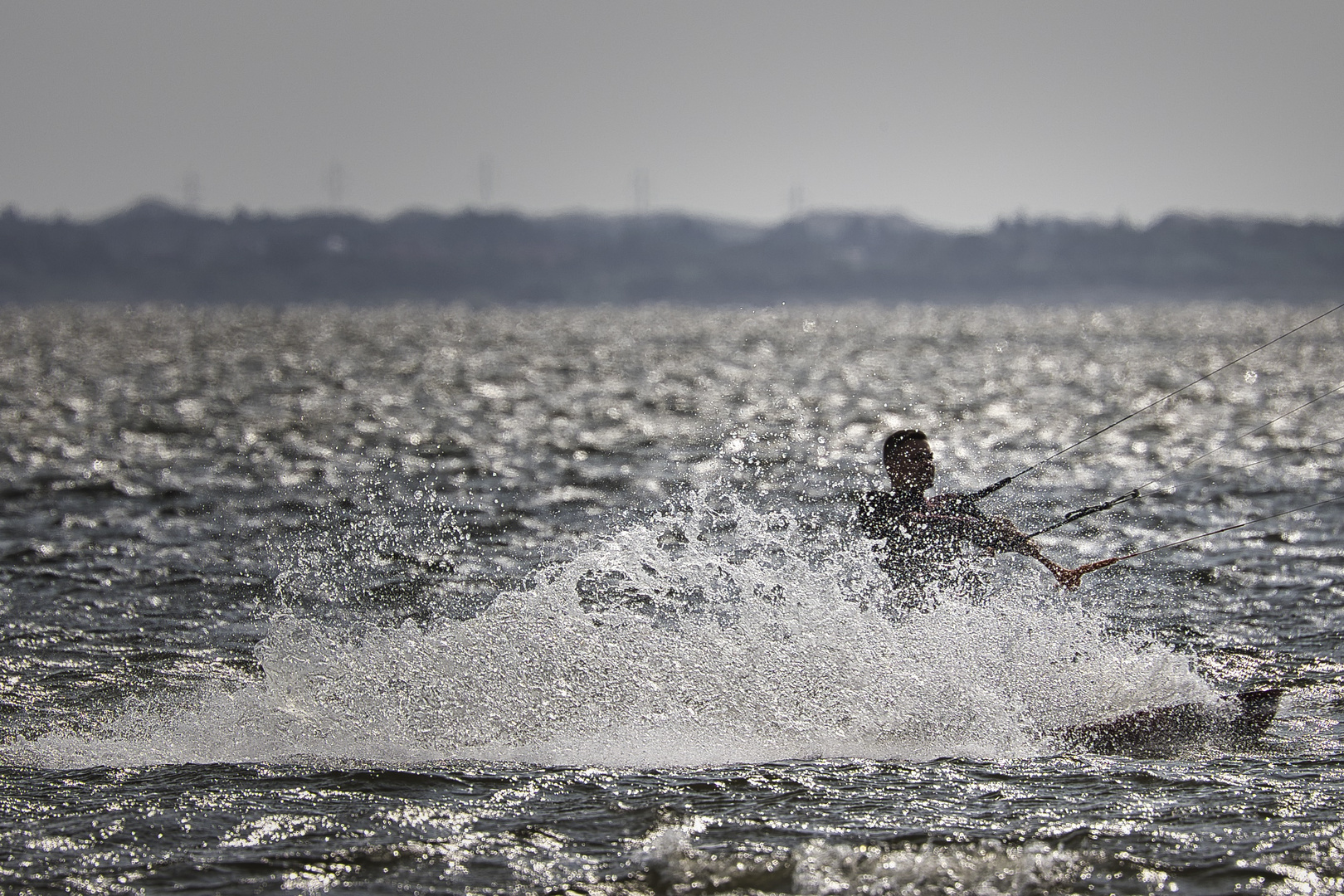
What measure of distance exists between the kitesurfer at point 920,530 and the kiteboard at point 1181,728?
151cm

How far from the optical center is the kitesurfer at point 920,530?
9.34m

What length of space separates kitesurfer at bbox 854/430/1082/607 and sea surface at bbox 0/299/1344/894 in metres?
0.20

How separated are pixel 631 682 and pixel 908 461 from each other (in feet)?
8.16

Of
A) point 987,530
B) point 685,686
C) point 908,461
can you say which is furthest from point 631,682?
point 987,530

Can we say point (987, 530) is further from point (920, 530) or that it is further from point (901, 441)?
point (901, 441)

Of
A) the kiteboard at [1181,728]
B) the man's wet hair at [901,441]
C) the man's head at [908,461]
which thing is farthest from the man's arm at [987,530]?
the kiteboard at [1181,728]

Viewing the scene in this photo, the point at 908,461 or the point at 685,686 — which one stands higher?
the point at 908,461

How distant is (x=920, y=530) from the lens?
9.42 m

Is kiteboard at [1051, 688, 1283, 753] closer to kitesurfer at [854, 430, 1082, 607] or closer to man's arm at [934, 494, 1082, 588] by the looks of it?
man's arm at [934, 494, 1082, 588]

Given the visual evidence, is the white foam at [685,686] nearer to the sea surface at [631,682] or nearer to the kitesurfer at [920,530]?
the sea surface at [631,682]

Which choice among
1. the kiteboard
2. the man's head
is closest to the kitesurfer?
the man's head

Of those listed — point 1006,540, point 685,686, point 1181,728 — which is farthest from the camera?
point 1006,540

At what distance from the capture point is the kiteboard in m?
7.83

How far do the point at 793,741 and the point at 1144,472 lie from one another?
14798 millimetres
